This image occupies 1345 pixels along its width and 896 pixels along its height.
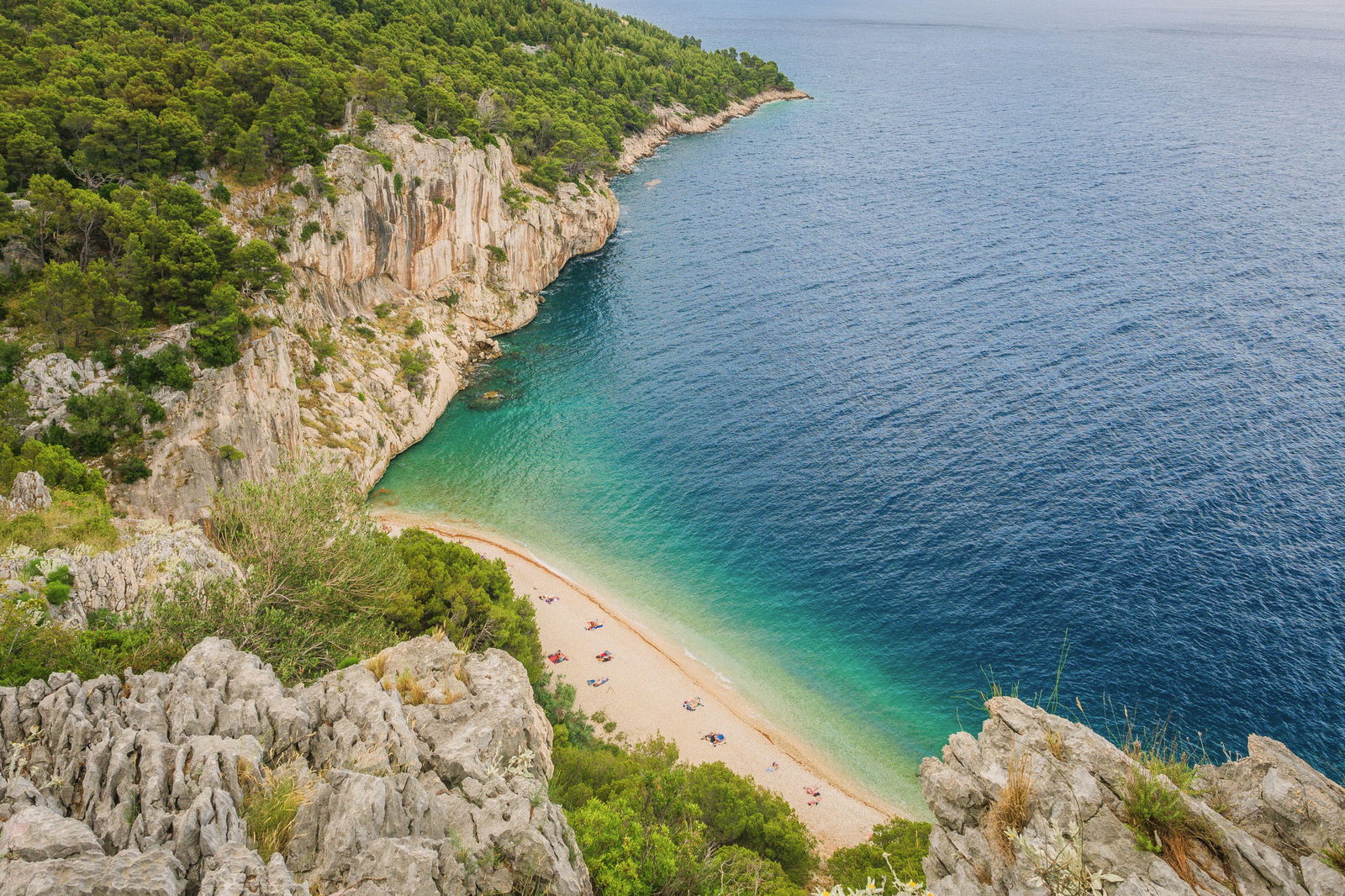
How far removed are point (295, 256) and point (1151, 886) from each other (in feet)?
225

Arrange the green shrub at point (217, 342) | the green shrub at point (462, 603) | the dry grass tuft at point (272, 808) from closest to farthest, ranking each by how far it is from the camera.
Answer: the dry grass tuft at point (272, 808), the green shrub at point (462, 603), the green shrub at point (217, 342)

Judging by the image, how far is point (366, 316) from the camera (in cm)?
7325

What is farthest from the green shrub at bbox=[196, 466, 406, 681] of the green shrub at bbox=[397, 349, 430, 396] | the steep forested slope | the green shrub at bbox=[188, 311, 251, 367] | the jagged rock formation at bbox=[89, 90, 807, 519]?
the steep forested slope

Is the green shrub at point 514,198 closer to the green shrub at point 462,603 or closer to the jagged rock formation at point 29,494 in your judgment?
the green shrub at point 462,603

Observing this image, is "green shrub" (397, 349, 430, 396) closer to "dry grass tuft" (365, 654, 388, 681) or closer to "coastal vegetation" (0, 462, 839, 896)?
"coastal vegetation" (0, 462, 839, 896)

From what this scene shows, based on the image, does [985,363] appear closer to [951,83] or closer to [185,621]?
[185,621]

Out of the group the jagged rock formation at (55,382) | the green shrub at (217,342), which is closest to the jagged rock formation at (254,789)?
the jagged rock formation at (55,382)

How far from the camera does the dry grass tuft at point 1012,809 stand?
61.3 ft

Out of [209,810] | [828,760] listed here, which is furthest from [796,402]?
[209,810]

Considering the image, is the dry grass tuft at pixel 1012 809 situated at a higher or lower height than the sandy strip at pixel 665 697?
higher

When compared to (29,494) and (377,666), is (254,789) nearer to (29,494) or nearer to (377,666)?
(377,666)

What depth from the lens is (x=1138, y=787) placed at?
17203 millimetres

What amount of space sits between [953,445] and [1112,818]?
52.2m

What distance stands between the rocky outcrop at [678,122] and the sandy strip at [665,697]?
10286cm
